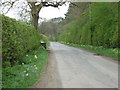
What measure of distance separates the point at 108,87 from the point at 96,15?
1228 cm

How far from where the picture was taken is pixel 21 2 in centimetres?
1617

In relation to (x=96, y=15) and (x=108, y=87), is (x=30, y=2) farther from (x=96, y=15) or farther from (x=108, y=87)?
(x=108, y=87)

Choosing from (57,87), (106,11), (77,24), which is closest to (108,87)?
(57,87)

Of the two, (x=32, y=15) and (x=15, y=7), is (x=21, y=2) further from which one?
(x=32, y=15)

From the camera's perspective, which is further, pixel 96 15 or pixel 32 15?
pixel 32 15

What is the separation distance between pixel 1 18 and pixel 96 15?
1204 cm

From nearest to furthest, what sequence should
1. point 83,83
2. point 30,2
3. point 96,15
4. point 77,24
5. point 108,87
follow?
Result: point 108,87 → point 83,83 → point 96,15 → point 30,2 → point 77,24

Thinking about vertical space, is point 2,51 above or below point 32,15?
below

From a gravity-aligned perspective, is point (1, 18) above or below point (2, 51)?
above

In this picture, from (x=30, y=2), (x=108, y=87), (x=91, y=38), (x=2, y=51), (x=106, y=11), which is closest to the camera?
(x=108, y=87)

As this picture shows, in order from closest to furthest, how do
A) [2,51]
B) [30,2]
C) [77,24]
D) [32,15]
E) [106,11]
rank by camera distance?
1. [2,51]
2. [106,11]
3. [30,2]
4. [32,15]
5. [77,24]

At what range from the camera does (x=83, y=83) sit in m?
4.96

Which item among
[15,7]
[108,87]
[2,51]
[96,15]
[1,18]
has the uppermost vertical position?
[15,7]

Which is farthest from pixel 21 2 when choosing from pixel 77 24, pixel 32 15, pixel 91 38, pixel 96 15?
pixel 77 24
